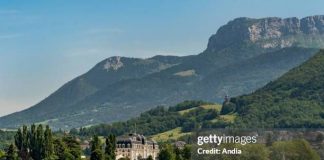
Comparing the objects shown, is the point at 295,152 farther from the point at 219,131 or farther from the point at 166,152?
the point at 166,152

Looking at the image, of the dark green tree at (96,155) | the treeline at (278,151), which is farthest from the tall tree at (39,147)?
the treeline at (278,151)

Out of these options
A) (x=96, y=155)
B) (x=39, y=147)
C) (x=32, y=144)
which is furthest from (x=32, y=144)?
(x=96, y=155)

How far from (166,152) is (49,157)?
23.2 meters

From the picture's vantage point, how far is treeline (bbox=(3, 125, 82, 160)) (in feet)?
577

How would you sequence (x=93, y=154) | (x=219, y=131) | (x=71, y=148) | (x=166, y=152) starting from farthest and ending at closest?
1. (x=71, y=148)
2. (x=166, y=152)
3. (x=93, y=154)
4. (x=219, y=131)

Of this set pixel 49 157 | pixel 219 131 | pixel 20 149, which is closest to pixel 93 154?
pixel 49 157

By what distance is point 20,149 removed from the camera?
18550 centimetres

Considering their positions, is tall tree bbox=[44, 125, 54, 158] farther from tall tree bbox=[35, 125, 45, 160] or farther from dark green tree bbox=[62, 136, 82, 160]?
dark green tree bbox=[62, 136, 82, 160]

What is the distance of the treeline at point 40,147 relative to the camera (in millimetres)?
175875

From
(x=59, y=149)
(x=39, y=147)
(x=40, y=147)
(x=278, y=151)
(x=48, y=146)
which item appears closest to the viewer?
(x=278, y=151)

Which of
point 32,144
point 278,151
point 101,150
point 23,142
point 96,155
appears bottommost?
point 278,151

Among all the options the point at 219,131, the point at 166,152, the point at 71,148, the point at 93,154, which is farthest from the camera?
the point at 71,148

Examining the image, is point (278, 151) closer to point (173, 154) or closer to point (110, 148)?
point (173, 154)

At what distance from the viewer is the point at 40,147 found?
17688 centimetres
